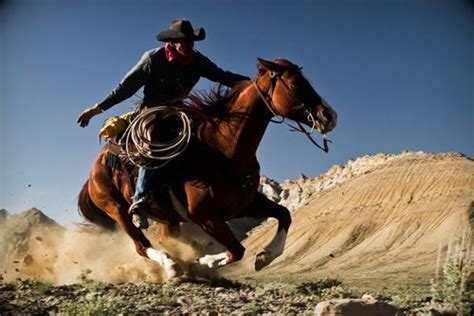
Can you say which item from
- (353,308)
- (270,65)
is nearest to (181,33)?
(270,65)

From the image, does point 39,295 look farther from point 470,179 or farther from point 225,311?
point 470,179

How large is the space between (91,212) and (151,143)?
2713 millimetres

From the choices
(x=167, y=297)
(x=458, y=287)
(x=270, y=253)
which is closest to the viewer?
(x=458, y=287)

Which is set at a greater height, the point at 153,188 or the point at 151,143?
the point at 151,143

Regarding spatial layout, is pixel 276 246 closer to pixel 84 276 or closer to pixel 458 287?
pixel 458 287

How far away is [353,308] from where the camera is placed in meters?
5.81

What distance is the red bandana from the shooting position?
890cm

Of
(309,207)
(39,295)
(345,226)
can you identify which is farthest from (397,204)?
(39,295)

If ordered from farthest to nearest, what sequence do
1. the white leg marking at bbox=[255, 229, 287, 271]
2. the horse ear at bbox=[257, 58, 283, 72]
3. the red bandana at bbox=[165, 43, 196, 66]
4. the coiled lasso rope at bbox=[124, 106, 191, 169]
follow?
1. the red bandana at bbox=[165, 43, 196, 66]
2. the white leg marking at bbox=[255, 229, 287, 271]
3. the coiled lasso rope at bbox=[124, 106, 191, 169]
4. the horse ear at bbox=[257, 58, 283, 72]

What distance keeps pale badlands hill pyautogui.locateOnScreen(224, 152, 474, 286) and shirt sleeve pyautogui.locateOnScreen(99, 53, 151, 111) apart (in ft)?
57.5

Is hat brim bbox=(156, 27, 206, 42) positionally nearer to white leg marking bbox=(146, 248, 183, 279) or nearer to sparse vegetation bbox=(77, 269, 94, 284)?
white leg marking bbox=(146, 248, 183, 279)

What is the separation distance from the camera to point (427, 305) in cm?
673

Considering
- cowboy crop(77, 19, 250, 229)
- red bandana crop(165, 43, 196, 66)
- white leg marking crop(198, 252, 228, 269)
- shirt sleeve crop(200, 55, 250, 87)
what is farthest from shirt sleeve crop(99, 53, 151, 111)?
white leg marking crop(198, 252, 228, 269)

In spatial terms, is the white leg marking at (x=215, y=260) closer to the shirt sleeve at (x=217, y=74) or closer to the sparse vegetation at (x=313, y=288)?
the sparse vegetation at (x=313, y=288)
